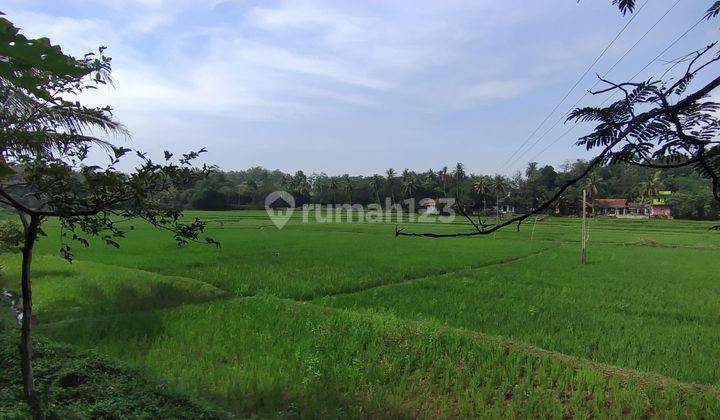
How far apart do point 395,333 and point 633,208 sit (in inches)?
1952

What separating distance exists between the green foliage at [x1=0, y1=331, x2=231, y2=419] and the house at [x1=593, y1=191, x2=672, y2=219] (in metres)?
46.6

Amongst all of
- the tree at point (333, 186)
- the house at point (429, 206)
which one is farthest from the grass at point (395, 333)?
the tree at point (333, 186)

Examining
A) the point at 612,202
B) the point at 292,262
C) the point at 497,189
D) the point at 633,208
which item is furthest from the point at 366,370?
the point at 633,208

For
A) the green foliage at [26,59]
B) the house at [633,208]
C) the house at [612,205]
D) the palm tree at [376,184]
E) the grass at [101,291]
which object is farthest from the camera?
the palm tree at [376,184]

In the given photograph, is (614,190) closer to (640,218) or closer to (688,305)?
(640,218)

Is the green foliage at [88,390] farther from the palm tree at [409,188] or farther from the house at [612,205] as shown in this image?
the palm tree at [409,188]

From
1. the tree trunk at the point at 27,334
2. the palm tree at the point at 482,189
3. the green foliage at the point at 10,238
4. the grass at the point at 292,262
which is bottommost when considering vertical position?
the grass at the point at 292,262

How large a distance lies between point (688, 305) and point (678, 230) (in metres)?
33.4

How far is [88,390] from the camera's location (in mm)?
3959

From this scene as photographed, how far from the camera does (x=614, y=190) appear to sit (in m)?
52.6

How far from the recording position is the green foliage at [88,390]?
3.37 metres

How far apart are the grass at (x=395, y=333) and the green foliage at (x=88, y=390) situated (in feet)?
2.36

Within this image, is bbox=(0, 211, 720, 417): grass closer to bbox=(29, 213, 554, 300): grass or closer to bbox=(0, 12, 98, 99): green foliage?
bbox=(29, 213, 554, 300): grass

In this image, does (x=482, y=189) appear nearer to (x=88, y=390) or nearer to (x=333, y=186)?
(x=88, y=390)
